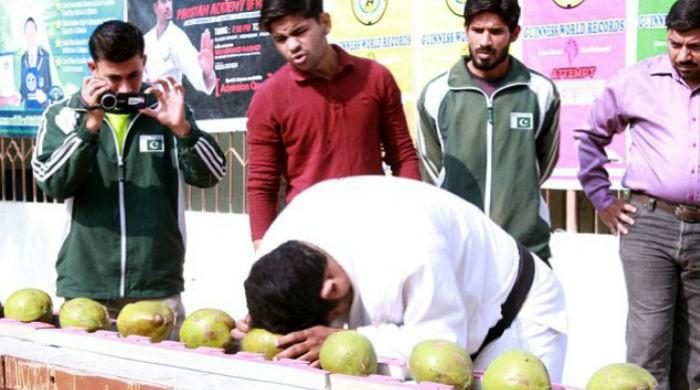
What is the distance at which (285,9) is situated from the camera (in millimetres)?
3828

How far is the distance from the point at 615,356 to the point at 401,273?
3.06 metres

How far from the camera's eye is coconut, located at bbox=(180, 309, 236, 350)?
272 centimetres

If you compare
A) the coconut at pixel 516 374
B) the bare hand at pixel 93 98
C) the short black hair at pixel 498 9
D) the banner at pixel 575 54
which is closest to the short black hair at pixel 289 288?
the coconut at pixel 516 374

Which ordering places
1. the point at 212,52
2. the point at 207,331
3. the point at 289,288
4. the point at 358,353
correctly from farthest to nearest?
the point at 212,52 < the point at 207,331 < the point at 289,288 < the point at 358,353

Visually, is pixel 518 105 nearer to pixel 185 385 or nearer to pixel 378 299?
pixel 378 299

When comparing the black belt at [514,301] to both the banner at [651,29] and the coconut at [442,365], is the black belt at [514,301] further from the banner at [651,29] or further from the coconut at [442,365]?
the banner at [651,29]

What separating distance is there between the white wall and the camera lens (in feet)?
2.23

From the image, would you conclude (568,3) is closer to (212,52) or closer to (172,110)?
(172,110)

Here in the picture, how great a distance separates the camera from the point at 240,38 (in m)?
6.32

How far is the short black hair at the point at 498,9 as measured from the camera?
162 inches

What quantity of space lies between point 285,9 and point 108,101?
76cm

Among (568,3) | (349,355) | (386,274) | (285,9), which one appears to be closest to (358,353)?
(349,355)

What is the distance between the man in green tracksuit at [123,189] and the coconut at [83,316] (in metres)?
1.23

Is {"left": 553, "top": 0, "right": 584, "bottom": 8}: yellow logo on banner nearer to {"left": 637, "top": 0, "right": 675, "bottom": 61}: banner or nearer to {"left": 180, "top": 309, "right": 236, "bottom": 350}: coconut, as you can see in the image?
{"left": 637, "top": 0, "right": 675, "bottom": 61}: banner
